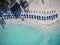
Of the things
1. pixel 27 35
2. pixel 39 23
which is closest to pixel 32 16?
pixel 39 23

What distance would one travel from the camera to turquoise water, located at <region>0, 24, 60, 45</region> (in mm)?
3861

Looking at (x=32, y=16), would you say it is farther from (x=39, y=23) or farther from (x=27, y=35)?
(x=27, y=35)

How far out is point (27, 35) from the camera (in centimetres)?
389

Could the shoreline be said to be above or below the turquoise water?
above

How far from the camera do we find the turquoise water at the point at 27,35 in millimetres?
3861

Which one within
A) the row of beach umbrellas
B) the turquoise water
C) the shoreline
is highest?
the row of beach umbrellas

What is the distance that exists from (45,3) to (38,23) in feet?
0.80

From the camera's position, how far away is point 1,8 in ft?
12.7

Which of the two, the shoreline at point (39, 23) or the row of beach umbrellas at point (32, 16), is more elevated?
the row of beach umbrellas at point (32, 16)

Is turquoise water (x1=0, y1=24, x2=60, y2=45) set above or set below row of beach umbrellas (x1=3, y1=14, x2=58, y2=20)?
below

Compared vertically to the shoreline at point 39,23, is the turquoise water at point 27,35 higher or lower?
lower

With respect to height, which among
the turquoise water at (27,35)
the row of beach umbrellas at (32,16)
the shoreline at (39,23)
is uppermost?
the row of beach umbrellas at (32,16)

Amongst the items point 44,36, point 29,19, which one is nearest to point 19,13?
point 29,19

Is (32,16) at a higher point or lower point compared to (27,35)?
higher
